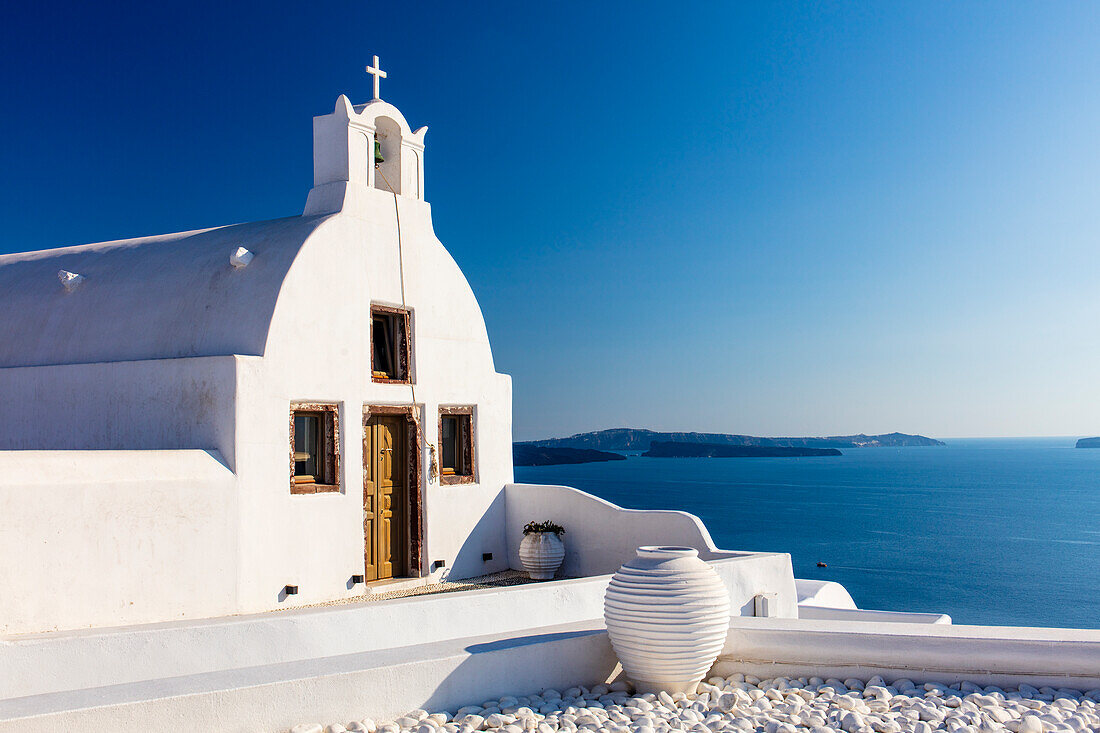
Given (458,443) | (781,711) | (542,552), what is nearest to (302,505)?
(458,443)

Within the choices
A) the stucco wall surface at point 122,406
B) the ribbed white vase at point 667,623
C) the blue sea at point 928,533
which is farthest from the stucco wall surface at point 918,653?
the blue sea at point 928,533

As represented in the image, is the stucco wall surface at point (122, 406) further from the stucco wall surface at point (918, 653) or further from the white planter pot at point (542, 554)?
the stucco wall surface at point (918, 653)

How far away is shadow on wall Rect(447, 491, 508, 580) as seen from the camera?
36.3 feet

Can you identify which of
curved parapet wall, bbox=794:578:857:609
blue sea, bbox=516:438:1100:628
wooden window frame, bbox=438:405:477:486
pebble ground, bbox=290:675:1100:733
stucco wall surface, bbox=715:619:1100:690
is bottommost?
blue sea, bbox=516:438:1100:628

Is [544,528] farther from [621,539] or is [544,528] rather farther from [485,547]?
[621,539]

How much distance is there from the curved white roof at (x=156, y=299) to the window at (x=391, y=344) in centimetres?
138

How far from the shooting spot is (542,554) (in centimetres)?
1112

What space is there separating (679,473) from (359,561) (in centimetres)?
14403

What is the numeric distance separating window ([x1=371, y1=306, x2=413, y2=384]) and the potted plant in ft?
8.47

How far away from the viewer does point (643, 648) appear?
5.31m

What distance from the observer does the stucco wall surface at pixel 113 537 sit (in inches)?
271

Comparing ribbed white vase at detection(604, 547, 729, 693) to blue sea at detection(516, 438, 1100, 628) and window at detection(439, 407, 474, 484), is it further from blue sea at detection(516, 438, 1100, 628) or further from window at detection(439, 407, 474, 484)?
blue sea at detection(516, 438, 1100, 628)

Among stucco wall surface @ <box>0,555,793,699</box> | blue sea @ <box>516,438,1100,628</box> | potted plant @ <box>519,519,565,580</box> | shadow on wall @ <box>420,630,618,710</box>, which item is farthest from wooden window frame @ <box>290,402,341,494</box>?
blue sea @ <box>516,438,1100,628</box>

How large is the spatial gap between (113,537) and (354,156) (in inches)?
207
